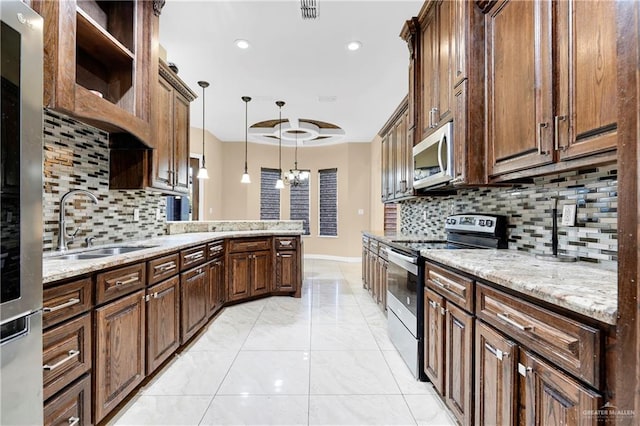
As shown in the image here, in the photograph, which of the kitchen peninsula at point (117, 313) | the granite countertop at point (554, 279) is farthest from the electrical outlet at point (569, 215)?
the kitchen peninsula at point (117, 313)

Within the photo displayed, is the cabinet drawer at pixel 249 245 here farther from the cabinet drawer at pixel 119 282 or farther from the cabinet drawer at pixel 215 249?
the cabinet drawer at pixel 119 282

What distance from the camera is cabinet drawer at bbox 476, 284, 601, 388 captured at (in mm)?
812

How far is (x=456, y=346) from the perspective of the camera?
1.58 metres

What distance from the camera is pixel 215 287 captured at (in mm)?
3307

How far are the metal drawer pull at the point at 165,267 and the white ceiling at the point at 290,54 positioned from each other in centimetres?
222

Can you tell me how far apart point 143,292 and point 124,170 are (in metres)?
1.19

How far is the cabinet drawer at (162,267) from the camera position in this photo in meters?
2.04

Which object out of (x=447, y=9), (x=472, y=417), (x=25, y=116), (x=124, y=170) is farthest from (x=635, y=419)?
(x=124, y=170)

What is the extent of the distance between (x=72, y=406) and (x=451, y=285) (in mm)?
1911

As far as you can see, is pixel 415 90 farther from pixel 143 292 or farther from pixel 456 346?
pixel 143 292

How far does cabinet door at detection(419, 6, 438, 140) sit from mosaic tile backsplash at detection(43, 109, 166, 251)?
8.86 feet

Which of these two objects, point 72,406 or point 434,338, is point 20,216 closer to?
point 72,406

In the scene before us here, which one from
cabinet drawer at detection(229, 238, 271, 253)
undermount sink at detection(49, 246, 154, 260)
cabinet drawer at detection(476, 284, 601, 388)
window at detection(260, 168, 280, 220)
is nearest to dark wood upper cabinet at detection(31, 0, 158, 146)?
undermount sink at detection(49, 246, 154, 260)

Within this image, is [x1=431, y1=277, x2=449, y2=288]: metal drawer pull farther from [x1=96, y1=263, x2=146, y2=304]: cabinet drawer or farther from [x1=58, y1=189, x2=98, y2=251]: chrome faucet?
[x1=58, y1=189, x2=98, y2=251]: chrome faucet
